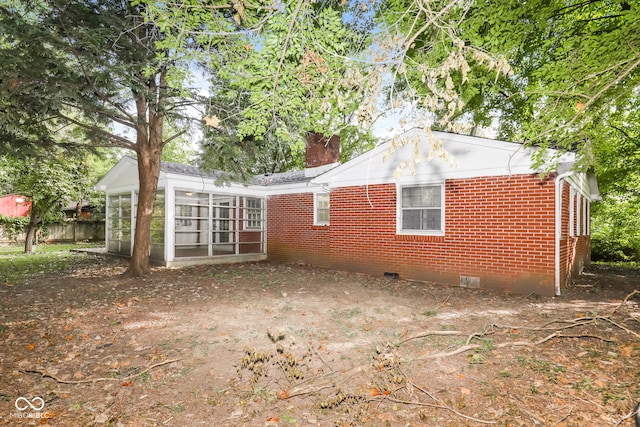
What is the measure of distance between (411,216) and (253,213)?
761 centimetres

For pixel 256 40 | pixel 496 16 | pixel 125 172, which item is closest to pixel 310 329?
pixel 256 40

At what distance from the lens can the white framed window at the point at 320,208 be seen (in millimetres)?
12781

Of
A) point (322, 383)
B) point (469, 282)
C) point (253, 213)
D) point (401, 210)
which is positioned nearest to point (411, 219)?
point (401, 210)

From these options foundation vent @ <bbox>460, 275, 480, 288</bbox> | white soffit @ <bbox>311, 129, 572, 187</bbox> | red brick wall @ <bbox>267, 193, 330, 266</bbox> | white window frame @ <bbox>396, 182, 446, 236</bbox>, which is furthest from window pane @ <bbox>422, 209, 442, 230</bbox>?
red brick wall @ <bbox>267, 193, 330, 266</bbox>

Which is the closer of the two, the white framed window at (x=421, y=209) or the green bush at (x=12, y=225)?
the white framed window at (x=421, y=209)

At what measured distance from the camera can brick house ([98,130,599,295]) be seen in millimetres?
7664

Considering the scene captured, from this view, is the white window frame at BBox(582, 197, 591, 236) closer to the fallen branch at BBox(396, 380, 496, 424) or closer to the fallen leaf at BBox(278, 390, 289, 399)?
the fallen branch at BBox(396, 380, 496, 424)

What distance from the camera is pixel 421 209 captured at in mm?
9438

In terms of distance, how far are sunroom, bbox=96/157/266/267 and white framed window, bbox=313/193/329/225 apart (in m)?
2.76

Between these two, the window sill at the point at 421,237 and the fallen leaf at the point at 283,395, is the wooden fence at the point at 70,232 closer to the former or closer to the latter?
the window sill at the point at 421,237

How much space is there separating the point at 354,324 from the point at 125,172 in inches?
505

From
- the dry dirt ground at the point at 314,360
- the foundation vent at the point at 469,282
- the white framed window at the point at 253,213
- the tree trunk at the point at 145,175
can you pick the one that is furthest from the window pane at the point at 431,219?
the tree trunk at the point at 145,175

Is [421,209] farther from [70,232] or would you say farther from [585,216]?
[70,232]

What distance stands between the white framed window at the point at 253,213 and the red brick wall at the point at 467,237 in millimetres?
4704
